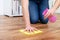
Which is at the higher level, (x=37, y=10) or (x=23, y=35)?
(x=37, y=10)

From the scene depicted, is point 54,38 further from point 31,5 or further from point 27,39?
point 31,5

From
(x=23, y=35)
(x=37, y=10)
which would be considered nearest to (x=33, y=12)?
(x=37, y=10)

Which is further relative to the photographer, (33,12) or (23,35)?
(33,12)

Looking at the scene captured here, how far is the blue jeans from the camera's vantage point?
211 centimetres

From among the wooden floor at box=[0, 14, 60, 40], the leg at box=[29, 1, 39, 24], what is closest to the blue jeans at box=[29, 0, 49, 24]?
the leg at box=[29, 1, 39, 24]

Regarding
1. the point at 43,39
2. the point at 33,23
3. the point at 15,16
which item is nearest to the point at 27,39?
the point at 43,39

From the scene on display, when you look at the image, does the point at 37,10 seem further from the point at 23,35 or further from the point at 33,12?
the point at 23,35

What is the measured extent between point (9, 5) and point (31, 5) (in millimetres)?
762

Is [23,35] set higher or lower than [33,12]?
lower

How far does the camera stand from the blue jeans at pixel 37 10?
211 centimetres

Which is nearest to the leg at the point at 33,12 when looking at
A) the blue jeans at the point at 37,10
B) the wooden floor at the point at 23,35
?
the blue jeans at the point at 37,10

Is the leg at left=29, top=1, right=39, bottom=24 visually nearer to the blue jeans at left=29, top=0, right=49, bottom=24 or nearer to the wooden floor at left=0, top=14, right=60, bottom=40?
the blue jeans at left=29, top=0, right=49, bottom=24

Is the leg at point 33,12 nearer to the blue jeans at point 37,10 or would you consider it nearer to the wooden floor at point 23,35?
the blue jeans at point 37,10

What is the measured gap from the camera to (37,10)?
2174mm
